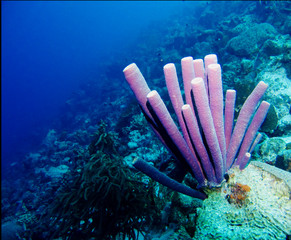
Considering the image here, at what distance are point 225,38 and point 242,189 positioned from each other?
40.0ft

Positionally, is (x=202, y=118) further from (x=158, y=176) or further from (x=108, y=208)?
(x=108, y=208)

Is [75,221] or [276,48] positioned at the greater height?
[75,221]

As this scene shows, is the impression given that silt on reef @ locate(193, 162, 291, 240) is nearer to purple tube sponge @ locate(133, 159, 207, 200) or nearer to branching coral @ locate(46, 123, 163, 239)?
purple tube sponge @ locate(133, 159, 207, 200)

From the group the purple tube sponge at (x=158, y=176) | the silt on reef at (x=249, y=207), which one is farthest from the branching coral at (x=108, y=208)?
the silt on reef at (x=249, y=207)

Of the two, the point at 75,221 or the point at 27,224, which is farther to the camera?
the point at 27,224

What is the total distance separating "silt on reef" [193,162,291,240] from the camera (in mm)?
1689

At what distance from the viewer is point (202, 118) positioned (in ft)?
5.47

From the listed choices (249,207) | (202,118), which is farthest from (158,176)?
(249,207)

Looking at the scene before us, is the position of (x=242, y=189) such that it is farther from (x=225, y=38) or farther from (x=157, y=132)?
(x=225, y=38)

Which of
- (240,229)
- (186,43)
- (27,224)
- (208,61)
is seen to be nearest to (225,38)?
(186,43)

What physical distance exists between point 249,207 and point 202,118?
1.12 m

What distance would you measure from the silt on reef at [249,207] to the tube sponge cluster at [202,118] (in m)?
0.15

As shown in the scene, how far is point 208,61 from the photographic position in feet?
6.52

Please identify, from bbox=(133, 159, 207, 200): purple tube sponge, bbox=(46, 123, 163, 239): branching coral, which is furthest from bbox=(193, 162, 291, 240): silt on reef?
bbox=(46, 123, 163, 239): branching coral
